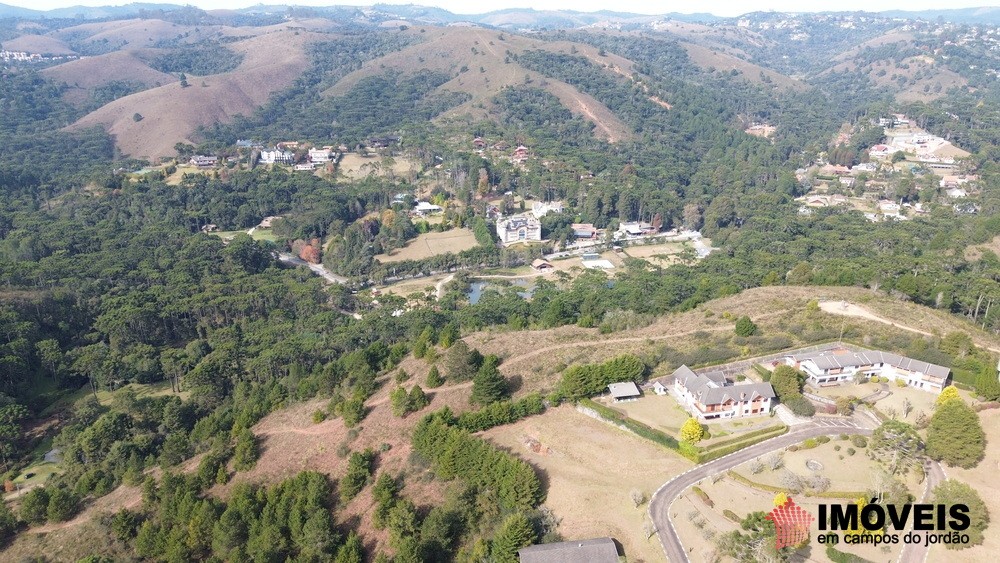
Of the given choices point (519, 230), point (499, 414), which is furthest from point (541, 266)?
point (499, 414)

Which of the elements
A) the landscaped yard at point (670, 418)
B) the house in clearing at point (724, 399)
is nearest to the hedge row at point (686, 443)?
the landscaped yard at point (670, 418)

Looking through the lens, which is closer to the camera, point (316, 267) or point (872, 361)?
point (872, 361)

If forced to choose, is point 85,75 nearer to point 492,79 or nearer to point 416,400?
point 492,79

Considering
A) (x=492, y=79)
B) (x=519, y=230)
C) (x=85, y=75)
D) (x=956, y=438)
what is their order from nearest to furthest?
1. (x=956, y=438)
2. (x=519, y=230)
3. (x=492, y=79)
4. (x=85, y=75)

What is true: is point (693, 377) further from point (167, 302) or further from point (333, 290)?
point (167, 302)

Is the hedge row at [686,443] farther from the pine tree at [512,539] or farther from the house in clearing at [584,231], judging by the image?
the house in clearing at [584,231]

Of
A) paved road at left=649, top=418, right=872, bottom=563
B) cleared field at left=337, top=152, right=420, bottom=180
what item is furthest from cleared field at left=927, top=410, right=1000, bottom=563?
cleared field at left=337, top=152, right=420, bottom=180

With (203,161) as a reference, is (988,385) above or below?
above

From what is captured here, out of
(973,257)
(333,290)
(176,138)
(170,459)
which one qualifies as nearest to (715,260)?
(973,257)
